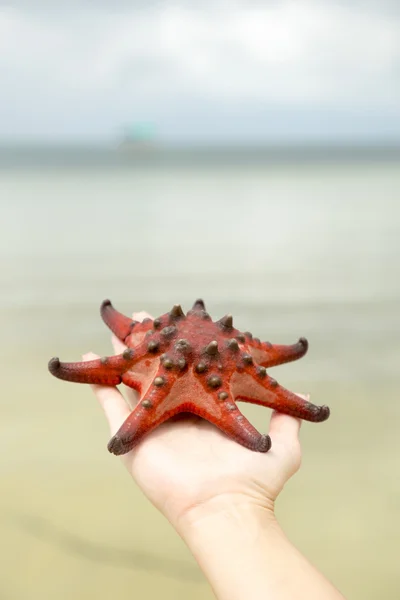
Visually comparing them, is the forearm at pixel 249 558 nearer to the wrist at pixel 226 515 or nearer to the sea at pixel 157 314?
the wrist at pixel 226 515

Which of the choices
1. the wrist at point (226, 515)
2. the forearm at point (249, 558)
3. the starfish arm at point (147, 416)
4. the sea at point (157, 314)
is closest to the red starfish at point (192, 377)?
the starfish arm at point (147, 416)

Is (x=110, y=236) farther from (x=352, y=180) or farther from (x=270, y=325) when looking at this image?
(x=352, y=180)

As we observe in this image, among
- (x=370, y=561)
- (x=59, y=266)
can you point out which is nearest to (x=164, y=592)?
(x=370, y=561)

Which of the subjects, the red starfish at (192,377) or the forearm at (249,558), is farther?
the red starfish at (192,377)

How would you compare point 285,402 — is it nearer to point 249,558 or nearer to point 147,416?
point 147,416

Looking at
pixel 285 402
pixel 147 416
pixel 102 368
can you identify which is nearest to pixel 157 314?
pixel 102 368
